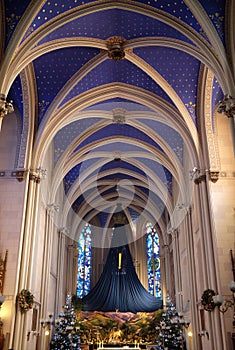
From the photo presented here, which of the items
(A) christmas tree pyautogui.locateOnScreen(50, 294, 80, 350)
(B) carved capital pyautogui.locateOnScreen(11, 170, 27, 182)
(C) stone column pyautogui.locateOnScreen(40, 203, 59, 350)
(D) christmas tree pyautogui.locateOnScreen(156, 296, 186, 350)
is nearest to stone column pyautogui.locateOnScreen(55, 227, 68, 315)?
(A) christmas tree pyautogui.locateOnScreen(50, 294, 80, 350)

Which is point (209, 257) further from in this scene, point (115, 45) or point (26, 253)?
point (115, 45)

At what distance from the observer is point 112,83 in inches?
598

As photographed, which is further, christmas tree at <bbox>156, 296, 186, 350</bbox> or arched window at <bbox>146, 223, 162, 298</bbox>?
arched window at <bbox>146, 223, 162, 298</bbox>

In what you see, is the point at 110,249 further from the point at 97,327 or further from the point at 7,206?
the point at 7,206

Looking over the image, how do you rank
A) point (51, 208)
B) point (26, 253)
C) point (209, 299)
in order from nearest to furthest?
point (209, 299), point (26, 253), point (51, 208)

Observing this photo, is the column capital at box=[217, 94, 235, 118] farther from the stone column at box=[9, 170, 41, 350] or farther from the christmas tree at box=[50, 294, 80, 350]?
the christmas tree at box=[50, 294, 80, 350]

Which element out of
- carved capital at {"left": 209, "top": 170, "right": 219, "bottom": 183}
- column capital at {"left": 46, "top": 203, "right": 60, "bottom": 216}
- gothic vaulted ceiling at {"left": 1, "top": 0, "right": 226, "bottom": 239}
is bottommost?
carved capital at {"left": 209, "top": 170, "right": 219, "bottom": 183}

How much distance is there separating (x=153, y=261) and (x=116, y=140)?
1172cm

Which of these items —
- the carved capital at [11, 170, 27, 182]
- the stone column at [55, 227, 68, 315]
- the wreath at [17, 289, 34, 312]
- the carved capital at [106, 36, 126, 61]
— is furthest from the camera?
the stone column at [55, 227, 68, 315]

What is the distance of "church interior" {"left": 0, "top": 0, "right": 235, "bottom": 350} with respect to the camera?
11016 millimetres

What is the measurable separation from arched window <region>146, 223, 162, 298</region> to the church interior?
3.87m

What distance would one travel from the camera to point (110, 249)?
91.5 feet

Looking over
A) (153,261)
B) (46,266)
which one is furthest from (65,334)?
(153,261)

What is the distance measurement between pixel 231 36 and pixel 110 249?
20.1 metres
